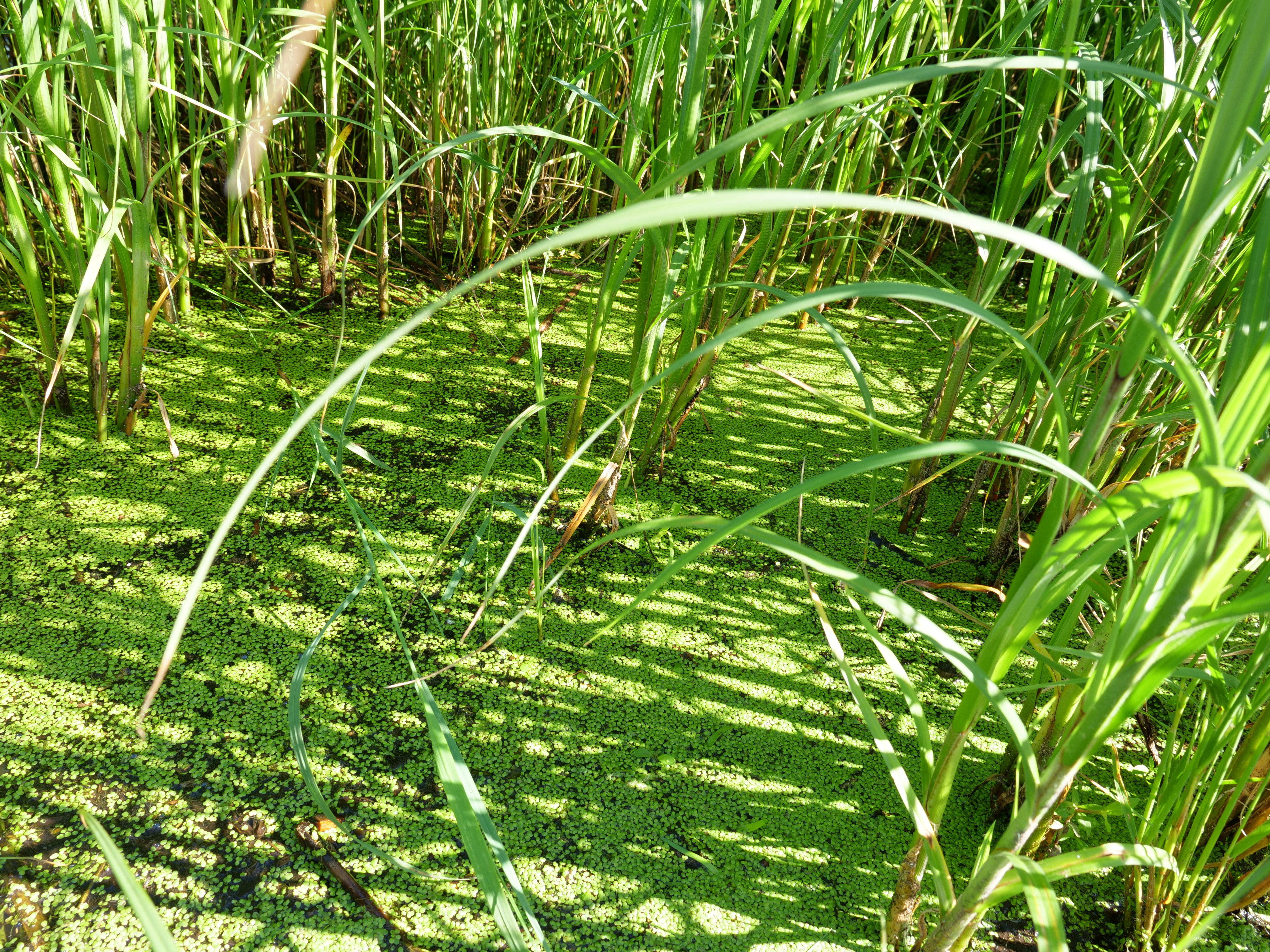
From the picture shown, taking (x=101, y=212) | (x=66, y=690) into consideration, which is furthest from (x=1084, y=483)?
(x=101, y=212)

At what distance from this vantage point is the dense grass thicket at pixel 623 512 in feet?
2.23

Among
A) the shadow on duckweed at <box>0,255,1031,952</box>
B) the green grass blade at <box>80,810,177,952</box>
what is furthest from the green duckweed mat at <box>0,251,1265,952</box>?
the green grass blade at <box>80,810,177,952</box>

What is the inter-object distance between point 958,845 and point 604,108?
94 centimetres

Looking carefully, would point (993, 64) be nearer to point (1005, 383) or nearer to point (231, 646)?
point (231, 646)

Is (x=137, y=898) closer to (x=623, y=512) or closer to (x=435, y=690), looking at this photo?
(x=435, y=690)

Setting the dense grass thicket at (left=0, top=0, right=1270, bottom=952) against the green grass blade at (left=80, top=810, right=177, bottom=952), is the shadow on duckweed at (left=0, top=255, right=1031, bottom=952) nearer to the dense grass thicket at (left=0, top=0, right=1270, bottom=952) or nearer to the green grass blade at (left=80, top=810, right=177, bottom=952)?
the dense grass thicket at (left=0, top=0, right=1270, bottom=952)

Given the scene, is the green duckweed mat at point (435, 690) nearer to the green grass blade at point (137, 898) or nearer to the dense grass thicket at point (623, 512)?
the dense grass thicket at point (623, 512)

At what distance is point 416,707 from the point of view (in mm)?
1112

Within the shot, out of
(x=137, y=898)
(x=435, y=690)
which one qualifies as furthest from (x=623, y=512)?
(x=137, y=898)

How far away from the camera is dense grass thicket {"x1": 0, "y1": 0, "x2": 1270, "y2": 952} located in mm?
681

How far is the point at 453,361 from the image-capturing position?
1714 millimetres

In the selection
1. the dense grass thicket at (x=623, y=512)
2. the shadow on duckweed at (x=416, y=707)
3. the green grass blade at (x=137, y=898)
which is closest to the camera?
the green grass blade at (x=137, y=898)

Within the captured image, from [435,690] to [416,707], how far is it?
3 centimetres

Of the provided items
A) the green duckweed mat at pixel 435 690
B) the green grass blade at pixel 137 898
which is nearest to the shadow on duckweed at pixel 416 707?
the green duckweed mat at pixel 435 690
